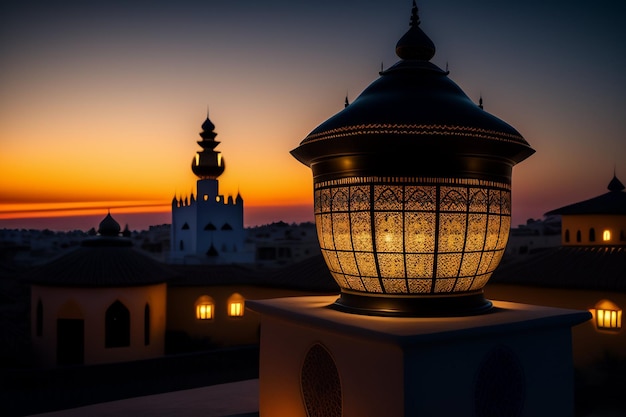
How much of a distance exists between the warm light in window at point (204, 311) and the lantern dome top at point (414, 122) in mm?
15674

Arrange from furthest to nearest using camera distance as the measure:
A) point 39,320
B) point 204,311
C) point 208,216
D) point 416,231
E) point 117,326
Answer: point 208,216 < point 204,311 < point 39,320 < point 117,326 < point 416,231

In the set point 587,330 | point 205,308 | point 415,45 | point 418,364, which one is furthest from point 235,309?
point 418,364

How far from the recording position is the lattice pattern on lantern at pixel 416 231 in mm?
5344

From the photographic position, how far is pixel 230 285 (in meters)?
21.4

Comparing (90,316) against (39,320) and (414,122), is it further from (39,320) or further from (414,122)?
(414,122)

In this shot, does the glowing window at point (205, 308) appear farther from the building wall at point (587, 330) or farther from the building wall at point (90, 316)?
the building wall at point (587, 330)

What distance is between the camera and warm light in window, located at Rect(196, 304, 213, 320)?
2109 cm

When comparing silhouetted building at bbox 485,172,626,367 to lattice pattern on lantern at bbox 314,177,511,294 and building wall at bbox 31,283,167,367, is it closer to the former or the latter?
building wall at bbox 31,283,167,367

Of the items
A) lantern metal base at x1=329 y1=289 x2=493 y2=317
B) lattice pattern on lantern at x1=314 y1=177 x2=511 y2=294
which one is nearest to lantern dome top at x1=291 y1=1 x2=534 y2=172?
lattice pattern on lantern at x1=314 y1=177 x2=511 y2=294

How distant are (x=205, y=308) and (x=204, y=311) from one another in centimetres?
11

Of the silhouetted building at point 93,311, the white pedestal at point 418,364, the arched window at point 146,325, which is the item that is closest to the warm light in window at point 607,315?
the white pedestal at point 418,364

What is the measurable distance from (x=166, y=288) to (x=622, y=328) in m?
14.5

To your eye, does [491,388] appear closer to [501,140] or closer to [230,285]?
[501,140]

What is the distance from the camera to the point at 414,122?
5414 mm
